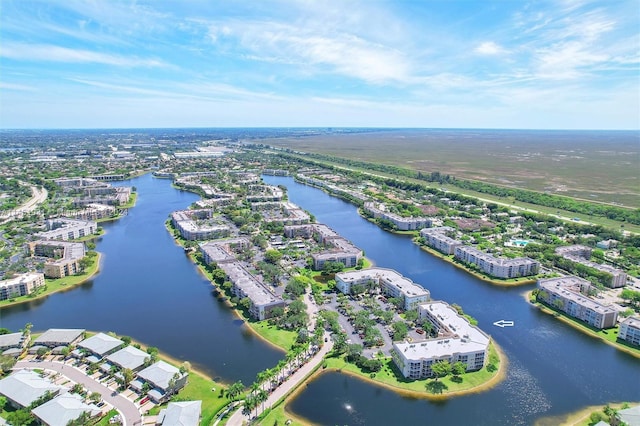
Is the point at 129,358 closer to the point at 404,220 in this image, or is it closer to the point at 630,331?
the point at 630,331

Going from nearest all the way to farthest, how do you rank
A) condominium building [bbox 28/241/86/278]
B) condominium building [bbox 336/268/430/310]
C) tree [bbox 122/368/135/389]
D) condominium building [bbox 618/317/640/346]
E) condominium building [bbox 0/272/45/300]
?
tree [bbox 122/368/135/389]
condominium building [bbox 618/317/640/346]
condominium building [bbox 336/268/430/310]
condominium building [bbox 0/272/45/300]
condominium building [bbox 28/241/86/278]


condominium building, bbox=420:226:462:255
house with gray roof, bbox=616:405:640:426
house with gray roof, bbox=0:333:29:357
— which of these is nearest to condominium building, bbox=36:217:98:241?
house with gray roof, bbox=0:333:29:357

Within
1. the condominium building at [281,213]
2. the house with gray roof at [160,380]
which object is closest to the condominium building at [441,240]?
the condominium building at [281,213]

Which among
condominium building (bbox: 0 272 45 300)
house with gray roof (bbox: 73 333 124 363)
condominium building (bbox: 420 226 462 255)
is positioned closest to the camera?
house with gray roof (bbox: 73 333 124 363)

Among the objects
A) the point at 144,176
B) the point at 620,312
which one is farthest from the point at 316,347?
the point at 144,176

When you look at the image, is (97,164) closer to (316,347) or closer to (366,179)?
(366,179)

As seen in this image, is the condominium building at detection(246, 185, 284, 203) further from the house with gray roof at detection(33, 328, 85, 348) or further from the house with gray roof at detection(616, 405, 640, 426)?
the house with gray roof at detection(616, 405, 640, 426)
